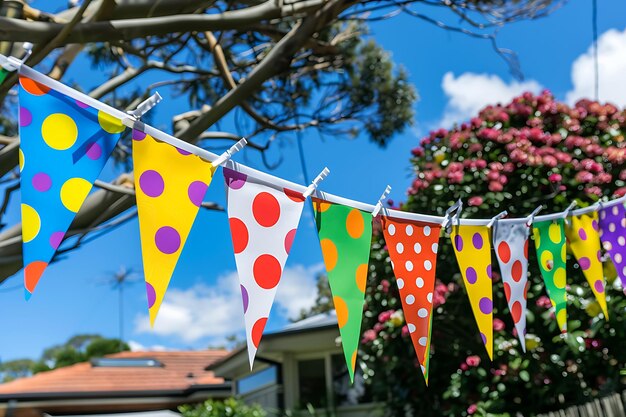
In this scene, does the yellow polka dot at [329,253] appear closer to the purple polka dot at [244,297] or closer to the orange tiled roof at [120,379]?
the purple polka dot at [244,297]

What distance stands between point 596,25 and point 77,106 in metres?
6.72

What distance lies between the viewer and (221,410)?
11.1m

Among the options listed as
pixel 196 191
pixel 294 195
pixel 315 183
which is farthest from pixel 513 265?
pixel 196 191

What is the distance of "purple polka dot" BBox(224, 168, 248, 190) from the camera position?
2.96m

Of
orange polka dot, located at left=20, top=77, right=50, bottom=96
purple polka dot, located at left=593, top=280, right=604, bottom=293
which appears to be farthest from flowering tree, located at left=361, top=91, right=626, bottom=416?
orange polka dot, located at left=20, top=77, right=50, bottom=96

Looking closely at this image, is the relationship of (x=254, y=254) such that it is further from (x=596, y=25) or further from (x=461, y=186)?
(x=596, y=25)

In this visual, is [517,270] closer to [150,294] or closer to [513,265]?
[513,265]

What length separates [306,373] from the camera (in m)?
11.1

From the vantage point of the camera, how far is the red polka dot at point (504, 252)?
168 inches

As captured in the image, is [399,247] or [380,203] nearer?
[380,203]

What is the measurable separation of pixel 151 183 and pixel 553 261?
296cm

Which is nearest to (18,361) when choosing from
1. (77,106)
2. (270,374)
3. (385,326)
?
(270,374)

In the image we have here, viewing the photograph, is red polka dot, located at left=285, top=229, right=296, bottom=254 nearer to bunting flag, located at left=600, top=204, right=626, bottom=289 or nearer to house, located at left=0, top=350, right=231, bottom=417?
bunting flag, located at left=600, top=204, right=626, bottom=289

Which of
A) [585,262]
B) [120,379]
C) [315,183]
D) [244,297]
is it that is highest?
[120,379]
